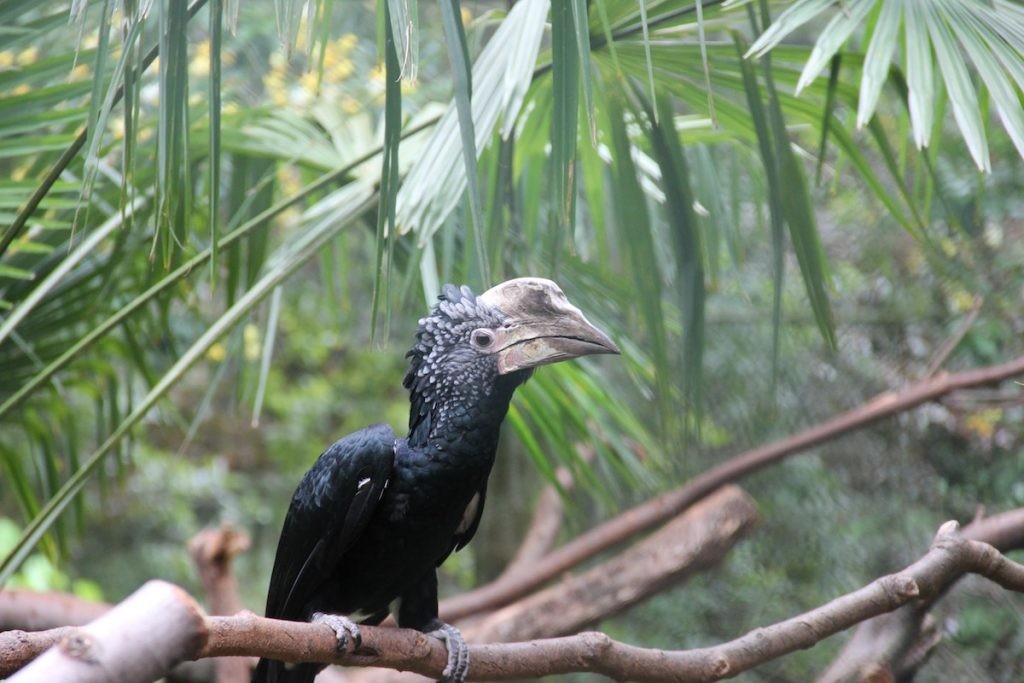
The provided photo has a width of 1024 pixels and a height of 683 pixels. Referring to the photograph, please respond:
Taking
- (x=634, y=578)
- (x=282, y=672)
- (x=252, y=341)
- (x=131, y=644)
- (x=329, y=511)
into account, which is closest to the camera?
(x=131, y=644)

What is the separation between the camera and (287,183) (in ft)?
14.3

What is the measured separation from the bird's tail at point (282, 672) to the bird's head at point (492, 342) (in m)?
0.44

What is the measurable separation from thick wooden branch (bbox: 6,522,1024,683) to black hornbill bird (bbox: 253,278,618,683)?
0.05 metres

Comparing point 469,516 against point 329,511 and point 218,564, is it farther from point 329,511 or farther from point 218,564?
point 218,564

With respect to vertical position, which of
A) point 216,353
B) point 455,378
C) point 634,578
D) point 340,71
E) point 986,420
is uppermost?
point 340,71

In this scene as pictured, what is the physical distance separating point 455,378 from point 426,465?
13 cm

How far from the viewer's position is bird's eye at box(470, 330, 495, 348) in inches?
61.2

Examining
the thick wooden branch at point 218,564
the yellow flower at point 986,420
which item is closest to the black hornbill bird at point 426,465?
the thick wooden branch at point 218,564

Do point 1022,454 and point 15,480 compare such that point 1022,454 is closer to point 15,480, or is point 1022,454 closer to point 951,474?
point 951,474

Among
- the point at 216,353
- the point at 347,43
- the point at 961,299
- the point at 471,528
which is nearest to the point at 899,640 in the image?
the point at 471,528

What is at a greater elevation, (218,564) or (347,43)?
(347,43)

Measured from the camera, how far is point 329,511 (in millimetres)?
1583

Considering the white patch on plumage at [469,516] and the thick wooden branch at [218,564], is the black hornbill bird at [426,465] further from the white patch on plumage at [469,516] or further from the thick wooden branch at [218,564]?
the thick wooden branch at [218,564]

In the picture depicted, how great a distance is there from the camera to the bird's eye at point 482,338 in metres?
1.55
